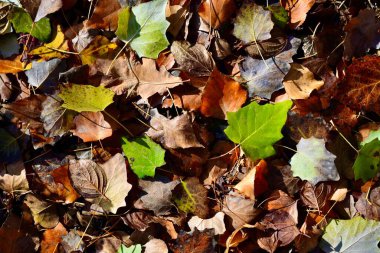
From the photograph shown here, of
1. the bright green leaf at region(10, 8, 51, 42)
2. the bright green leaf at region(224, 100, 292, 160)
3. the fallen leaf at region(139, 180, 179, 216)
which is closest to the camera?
the bright green leaf at region(224, 100, 292, 160)

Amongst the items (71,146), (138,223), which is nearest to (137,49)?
(71,146)

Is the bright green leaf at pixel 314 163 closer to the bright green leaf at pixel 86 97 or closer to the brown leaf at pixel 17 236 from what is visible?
the bright green leaf at pixel 86 97

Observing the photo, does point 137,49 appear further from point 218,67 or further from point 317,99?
point 317,99

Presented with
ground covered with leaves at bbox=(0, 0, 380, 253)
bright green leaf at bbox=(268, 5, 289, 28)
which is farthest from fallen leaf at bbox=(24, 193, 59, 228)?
bright green leaf at bbox=(268, 5, 289, 28)

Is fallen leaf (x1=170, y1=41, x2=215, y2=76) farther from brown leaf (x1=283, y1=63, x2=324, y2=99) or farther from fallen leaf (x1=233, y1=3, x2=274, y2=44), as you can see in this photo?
brown leaf (x1=283, y1=63, x2=324, y2=99)

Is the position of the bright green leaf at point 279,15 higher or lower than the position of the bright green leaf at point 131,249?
higher

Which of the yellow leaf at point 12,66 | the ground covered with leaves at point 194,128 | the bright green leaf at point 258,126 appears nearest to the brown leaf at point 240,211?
the ground covered with leaves at point 194,128

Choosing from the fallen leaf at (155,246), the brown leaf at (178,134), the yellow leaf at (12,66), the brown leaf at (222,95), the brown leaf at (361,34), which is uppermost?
the brown leaf at (361,34)

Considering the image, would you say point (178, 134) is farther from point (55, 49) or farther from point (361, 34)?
point (361, 34)
